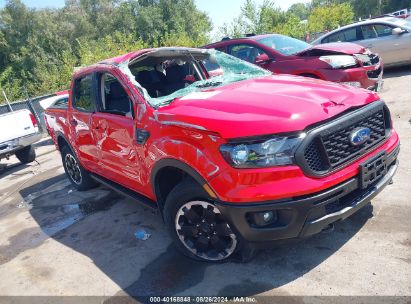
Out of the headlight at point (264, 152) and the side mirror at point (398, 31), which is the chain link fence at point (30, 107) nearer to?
the side mirror at point (398, 31)

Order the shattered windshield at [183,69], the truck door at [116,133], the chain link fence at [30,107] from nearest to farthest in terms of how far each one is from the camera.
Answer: the truck door at [116,133] < the shattered windshield at [183,69] < the chain link fence at [30,107]

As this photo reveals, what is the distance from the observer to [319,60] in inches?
262

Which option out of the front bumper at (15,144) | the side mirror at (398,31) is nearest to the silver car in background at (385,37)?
the side mirror at (398,31)

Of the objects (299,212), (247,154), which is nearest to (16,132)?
(247,154)

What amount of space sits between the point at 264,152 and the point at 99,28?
48.7 meters

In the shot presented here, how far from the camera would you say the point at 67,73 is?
20406 millimetres

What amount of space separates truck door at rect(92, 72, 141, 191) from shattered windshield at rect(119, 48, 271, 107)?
0.39 meters

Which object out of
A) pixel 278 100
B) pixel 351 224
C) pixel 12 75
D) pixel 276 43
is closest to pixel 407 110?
pixel 276 43

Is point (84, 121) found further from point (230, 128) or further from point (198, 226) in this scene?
point (230, 128)

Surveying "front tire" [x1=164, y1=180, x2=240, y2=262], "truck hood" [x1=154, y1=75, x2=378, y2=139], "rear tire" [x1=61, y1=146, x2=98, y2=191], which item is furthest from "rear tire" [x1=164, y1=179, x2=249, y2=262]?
"rear tire" [x1=61, y1=146, x2=98, y2=191]

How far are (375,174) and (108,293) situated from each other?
2.41 meters

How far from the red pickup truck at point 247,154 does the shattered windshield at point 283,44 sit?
376cm

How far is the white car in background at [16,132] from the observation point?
26.2 ft

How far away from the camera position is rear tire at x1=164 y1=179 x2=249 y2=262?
9.64 feet
